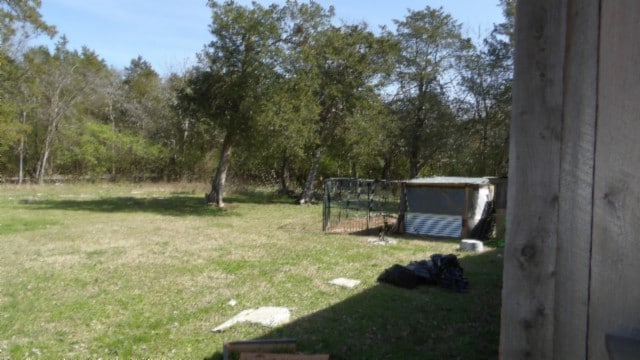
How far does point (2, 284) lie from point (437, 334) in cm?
588

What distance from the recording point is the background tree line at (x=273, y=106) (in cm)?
1794

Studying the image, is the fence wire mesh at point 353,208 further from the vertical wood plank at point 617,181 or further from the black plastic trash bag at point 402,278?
the vertical wood plank at point 617,181

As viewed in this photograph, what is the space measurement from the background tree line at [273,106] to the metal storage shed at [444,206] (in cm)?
575

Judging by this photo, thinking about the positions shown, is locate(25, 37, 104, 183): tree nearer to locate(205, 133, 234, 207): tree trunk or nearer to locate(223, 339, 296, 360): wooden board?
locate(205, 133, 234, 207): tree trunk

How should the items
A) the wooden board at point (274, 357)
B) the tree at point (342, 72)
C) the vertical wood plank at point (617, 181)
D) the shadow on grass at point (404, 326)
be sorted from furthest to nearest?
the tree at point (342, 72), the shadow on grass at point (404, 326), the wooden board at point (274, 357), the vertical wood plank at point (617, 181)

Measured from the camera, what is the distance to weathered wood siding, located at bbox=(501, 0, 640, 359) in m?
1.32

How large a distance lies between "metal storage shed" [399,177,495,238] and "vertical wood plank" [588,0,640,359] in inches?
468

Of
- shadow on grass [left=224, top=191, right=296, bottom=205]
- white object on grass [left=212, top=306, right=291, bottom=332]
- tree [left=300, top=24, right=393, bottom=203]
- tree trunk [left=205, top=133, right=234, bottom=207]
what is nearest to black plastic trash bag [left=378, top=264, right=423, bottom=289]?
white object on grass [left=212, top=306, right=291, bottom=332]

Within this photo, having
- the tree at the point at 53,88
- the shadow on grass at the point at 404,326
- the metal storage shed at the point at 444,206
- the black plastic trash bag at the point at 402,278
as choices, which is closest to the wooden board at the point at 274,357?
the shadow on grass at the point at 404,326

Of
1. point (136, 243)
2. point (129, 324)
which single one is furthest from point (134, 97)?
point (129, 324)

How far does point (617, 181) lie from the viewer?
1335mm

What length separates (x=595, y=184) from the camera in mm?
1377

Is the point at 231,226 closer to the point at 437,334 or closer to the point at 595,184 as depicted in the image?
the point at 437,334

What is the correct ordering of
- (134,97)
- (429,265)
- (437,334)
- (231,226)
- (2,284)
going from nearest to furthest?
(437,334)
(2,284)
(429,265)
(231,226)
(134,97)
